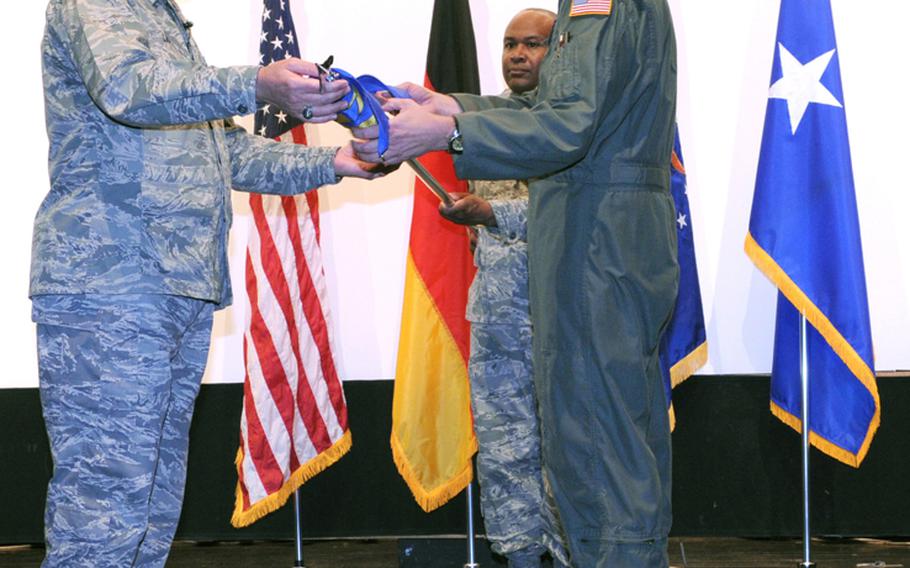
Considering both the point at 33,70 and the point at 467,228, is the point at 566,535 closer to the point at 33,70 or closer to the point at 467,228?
the point at 467,228

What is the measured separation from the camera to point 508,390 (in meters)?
3.45

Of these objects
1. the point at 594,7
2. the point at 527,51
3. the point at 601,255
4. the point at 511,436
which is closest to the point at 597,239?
the point at 601,255

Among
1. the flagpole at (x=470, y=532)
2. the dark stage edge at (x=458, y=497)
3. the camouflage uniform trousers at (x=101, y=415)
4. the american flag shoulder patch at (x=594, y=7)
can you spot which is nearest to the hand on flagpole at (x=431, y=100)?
the american flag shoulder patch at (x=594, y=7)

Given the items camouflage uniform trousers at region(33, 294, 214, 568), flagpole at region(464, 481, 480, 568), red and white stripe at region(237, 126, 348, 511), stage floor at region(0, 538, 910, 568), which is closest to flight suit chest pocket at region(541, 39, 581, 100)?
camouflage uniform trousers at region(33, 294, 214, 568)

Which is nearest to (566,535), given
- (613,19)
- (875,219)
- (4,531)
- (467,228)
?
(613,19)

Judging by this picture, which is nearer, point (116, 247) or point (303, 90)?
point (303, 90)

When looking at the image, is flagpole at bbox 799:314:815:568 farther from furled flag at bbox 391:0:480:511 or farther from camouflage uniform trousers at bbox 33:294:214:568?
camouflage uniform trousers at bbox 33:294:214:568

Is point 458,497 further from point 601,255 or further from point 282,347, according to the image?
point 601,255

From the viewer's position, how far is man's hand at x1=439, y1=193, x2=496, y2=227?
3.15m

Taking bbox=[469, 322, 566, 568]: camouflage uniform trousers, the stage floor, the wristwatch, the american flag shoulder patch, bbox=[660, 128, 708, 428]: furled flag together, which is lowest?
the stage floor

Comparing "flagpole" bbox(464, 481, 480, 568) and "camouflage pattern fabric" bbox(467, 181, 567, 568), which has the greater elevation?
A: "camouflage pattern fabric" bbox(467, 181, 567, 568)

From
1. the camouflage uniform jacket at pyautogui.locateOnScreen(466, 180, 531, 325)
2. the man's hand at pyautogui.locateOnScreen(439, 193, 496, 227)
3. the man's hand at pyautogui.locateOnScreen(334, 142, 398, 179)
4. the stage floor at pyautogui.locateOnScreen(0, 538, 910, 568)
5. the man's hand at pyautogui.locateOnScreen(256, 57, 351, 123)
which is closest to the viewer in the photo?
the man's hand at pyautogui.locateOnScreen(256, 57, 351, 123)

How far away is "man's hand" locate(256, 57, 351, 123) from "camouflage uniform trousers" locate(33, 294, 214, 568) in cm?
51

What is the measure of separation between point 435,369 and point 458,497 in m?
0.71
